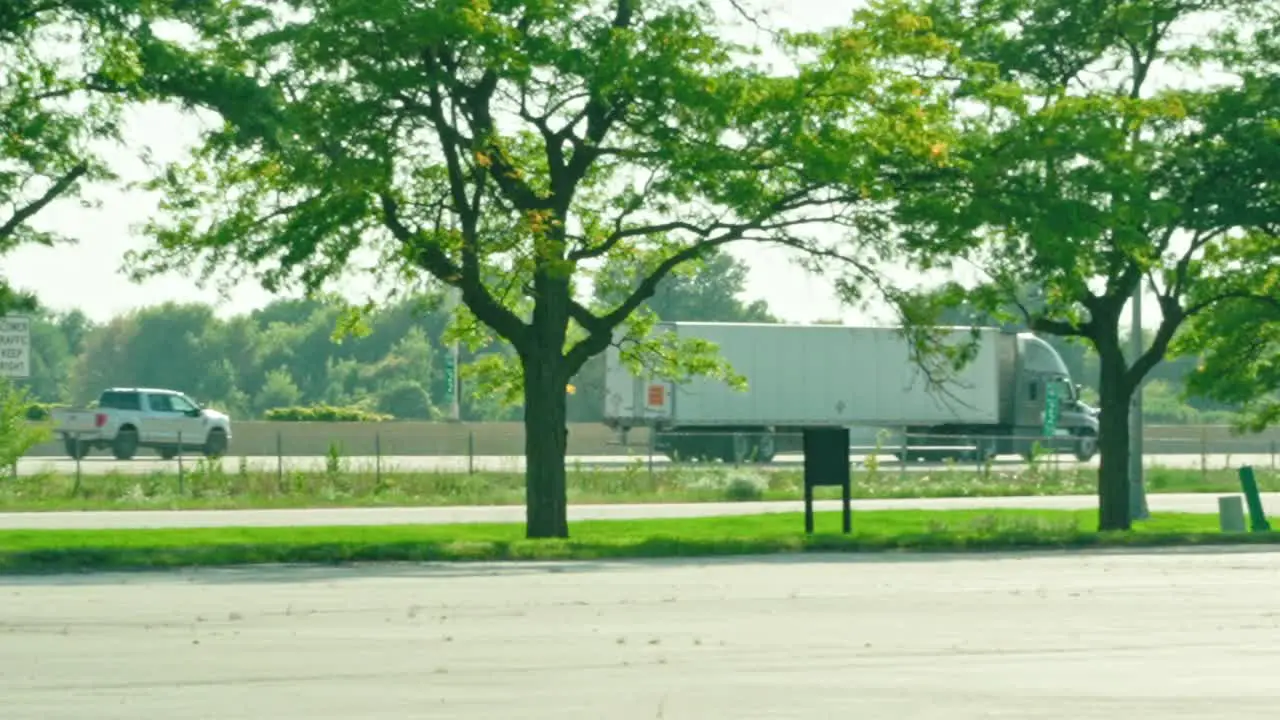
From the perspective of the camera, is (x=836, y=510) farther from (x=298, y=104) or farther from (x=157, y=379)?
(x=157, y=379)

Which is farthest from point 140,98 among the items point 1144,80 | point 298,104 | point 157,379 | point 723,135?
point 157,379

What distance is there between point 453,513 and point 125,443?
2408 cm

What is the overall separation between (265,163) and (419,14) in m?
3.32

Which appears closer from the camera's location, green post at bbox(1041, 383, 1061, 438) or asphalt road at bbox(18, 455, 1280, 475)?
asphalt road at bbox(18, 455, 1280, 475)

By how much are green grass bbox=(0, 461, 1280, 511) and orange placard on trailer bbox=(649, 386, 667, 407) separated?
41.8 feet

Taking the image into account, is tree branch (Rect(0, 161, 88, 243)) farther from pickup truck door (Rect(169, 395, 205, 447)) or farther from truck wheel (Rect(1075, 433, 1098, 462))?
truck wheel (Rect(1075, 433, 1098, 462))

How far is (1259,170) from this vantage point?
27406 millimetres

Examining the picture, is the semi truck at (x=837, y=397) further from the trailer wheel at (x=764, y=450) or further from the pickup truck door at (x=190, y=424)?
the pickup truck door at (x=190, y=424)

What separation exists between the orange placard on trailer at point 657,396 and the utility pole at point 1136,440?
25344 millimetres

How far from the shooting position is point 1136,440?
114 ft

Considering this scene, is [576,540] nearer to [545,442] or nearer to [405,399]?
[545,442]

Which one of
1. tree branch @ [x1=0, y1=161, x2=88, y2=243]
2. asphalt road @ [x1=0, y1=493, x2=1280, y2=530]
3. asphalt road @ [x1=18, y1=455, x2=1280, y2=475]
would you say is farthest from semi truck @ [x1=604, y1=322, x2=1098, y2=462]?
tree branch @ [x1=0, y1=161, x2=88, y2=243]

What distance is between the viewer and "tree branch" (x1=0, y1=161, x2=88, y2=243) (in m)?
23.4

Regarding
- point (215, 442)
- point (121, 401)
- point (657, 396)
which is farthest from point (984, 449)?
point (121, 401)
